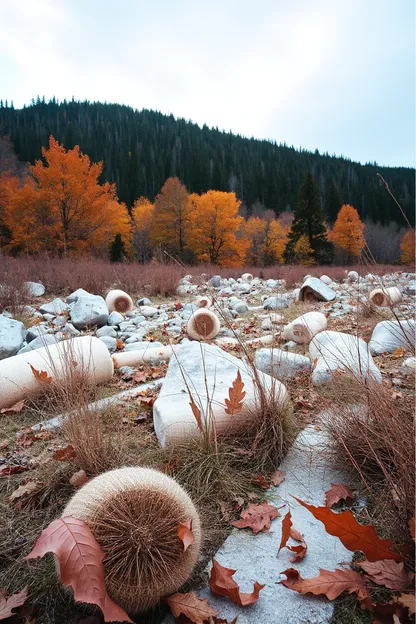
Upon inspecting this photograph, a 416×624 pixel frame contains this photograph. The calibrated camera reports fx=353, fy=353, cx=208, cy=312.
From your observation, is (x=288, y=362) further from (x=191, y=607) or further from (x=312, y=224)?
Result: (x=312, y=224)

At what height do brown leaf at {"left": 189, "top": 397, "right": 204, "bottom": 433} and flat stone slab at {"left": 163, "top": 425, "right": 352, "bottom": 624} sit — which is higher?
brown leaf at {"left": 189, "top": 397, "right": 204, "bottom": 433}

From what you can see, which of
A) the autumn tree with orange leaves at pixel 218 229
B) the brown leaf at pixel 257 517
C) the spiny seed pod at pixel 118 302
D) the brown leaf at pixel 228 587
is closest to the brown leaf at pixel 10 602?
the brown leaf at pixel 228 587

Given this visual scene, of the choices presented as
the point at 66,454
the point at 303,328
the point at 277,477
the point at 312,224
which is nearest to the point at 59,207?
the point at 303,328

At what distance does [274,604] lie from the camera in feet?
4.13

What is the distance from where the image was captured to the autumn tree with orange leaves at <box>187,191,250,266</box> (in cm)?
2916

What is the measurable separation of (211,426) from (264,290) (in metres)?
10.2

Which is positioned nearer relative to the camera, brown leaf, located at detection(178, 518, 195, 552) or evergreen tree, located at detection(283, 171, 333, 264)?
brown leaf, located at detection(178, 518, 195, 552)

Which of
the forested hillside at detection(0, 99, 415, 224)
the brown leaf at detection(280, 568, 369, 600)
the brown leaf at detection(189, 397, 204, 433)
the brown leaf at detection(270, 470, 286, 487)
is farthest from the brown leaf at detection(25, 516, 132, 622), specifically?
the forested hillside at detection(0, 99, 415, 224)

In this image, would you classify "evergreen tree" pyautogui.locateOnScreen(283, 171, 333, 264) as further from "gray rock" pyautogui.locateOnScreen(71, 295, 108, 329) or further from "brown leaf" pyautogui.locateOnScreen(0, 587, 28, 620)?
"brown leaf" pyautogui.locateOnScreen(0, 587, 28, 620)

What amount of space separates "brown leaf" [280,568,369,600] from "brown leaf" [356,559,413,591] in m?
0.05

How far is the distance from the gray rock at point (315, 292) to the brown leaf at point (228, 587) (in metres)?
8.15

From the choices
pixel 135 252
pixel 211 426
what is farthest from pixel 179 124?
pixel 211 426

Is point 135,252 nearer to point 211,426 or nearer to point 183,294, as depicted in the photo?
point 183,294

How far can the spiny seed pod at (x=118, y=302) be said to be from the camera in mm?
7266
